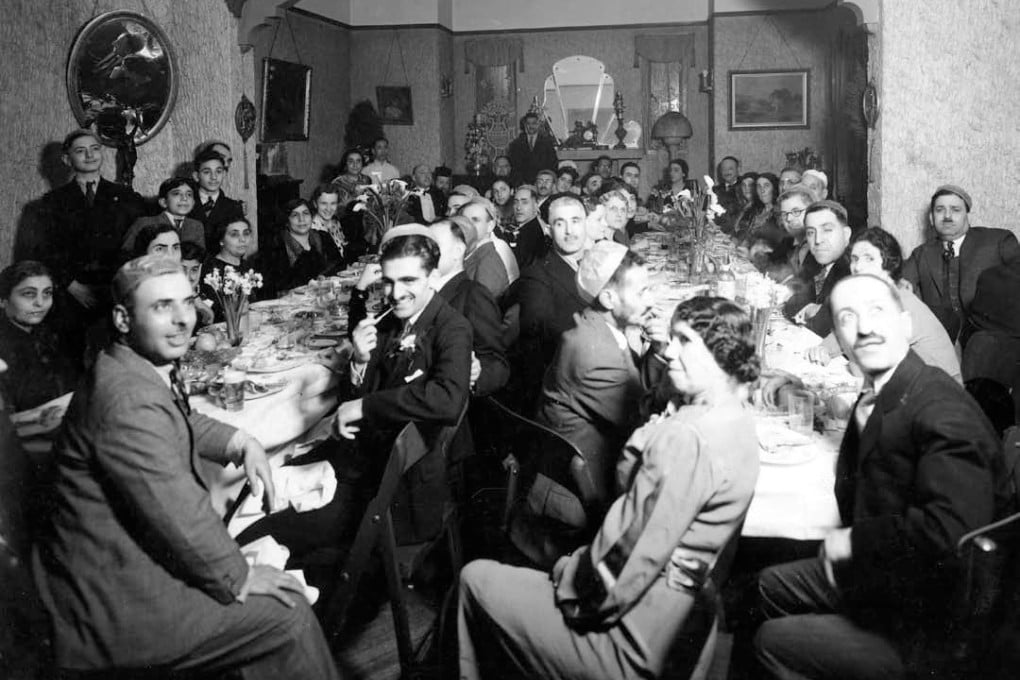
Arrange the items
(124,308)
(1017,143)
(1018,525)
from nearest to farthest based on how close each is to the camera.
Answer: (1018,525) < (124,308) < (1017,143)

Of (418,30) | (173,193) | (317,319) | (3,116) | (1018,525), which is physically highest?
(418,30)

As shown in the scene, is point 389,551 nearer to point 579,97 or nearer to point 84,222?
point 84,222

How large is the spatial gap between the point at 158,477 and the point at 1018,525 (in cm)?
173

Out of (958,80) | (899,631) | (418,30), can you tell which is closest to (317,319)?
(899,631)

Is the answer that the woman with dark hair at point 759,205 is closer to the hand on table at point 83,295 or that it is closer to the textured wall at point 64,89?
the textured wall at point 64,89

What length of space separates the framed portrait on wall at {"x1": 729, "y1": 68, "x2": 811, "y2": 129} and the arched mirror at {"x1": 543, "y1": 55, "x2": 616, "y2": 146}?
1.88 m

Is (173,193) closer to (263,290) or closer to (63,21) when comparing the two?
(263,290)

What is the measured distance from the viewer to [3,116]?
5586mm

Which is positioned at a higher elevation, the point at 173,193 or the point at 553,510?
the point at 173,193

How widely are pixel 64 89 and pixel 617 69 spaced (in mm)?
8935

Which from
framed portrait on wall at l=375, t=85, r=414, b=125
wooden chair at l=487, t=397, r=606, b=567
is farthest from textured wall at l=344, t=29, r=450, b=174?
wooden chair at l=487, t=397, r=606, b=567

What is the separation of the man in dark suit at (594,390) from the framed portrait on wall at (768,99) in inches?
403

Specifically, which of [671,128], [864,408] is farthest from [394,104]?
[864,408]

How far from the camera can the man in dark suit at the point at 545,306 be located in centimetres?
397
